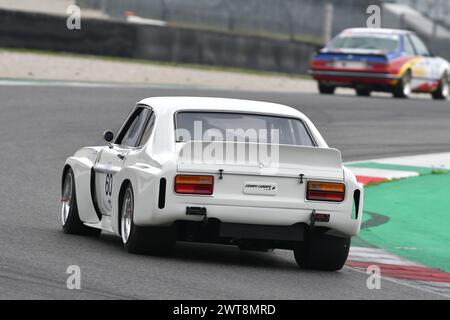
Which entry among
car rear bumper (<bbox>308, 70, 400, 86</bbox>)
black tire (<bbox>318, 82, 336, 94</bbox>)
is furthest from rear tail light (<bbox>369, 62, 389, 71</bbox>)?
black tire (<bbox>318, 82, 336, 94</bbox>)

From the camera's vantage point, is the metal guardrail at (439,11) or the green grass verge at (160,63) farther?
the metal guardrail at (439,11)

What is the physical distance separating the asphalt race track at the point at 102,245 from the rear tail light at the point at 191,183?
0.49m

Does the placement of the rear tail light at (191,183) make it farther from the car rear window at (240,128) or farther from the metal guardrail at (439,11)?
the metal guardrail at (439,11)

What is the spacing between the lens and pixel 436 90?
2980 cm

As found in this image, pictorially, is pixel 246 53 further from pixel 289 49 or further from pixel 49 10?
pixel 49 10

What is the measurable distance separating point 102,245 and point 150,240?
842 millimetres

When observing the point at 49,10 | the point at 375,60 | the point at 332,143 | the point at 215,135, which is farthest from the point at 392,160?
the point at 49,10

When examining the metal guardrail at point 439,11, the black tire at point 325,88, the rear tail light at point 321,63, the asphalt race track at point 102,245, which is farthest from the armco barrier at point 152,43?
the metal guardrail at point 439,11

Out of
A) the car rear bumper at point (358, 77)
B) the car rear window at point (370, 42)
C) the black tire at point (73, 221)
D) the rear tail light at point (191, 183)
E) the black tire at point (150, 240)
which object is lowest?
the car rear bumper at point (358, 77)

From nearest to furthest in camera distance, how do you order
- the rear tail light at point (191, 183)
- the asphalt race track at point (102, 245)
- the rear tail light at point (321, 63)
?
the asphalt race track at point (102, 245), the rear tail light at point (191, 183), the rear tail light at point (321, 63)

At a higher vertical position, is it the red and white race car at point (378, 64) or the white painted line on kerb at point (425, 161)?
the white painted line on kerb at point (425, 161)

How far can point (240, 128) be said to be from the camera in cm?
946

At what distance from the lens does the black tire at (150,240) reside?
346 inches

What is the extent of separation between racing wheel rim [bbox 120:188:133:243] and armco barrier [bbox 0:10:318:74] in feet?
64.7
